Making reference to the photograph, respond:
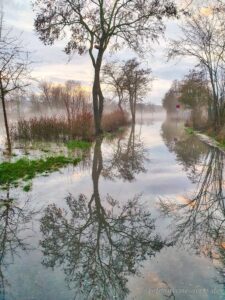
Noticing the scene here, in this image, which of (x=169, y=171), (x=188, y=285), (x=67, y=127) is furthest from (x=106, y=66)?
(x=188, y=285)

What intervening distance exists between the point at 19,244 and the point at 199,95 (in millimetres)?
38273

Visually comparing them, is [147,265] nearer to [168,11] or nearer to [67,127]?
[67,127]

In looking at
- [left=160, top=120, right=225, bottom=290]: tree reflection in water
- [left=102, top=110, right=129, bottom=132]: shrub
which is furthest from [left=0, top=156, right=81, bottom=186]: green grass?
[left=102, top=110, right=129, bottom=132]: shrub

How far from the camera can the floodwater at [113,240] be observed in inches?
150

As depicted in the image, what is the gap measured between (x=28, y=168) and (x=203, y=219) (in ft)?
20.1

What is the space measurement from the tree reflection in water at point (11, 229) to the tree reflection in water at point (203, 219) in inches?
93.7

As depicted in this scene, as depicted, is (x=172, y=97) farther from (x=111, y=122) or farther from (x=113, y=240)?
(x=113, y=240)

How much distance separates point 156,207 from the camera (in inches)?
272

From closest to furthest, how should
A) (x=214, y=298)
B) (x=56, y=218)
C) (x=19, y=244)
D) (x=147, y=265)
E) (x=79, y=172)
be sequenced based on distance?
(x=214, y=298)
(x=147, y=265)
(x=19, y=244)
(x=56, y=218)
(x=79, y=172)

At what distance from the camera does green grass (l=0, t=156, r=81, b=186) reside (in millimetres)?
9364

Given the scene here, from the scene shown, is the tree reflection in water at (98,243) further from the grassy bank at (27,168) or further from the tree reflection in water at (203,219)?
the grassy bank at (27,168)

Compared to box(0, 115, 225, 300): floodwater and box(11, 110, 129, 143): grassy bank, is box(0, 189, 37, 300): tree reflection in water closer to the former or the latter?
box(0, 115, 225, 300): floodwater

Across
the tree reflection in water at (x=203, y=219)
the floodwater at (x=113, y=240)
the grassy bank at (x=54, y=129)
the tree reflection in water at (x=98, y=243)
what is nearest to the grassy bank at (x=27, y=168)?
the floodwater at (x=113, y=240)

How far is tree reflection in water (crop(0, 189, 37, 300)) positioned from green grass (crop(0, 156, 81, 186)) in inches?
54.6
